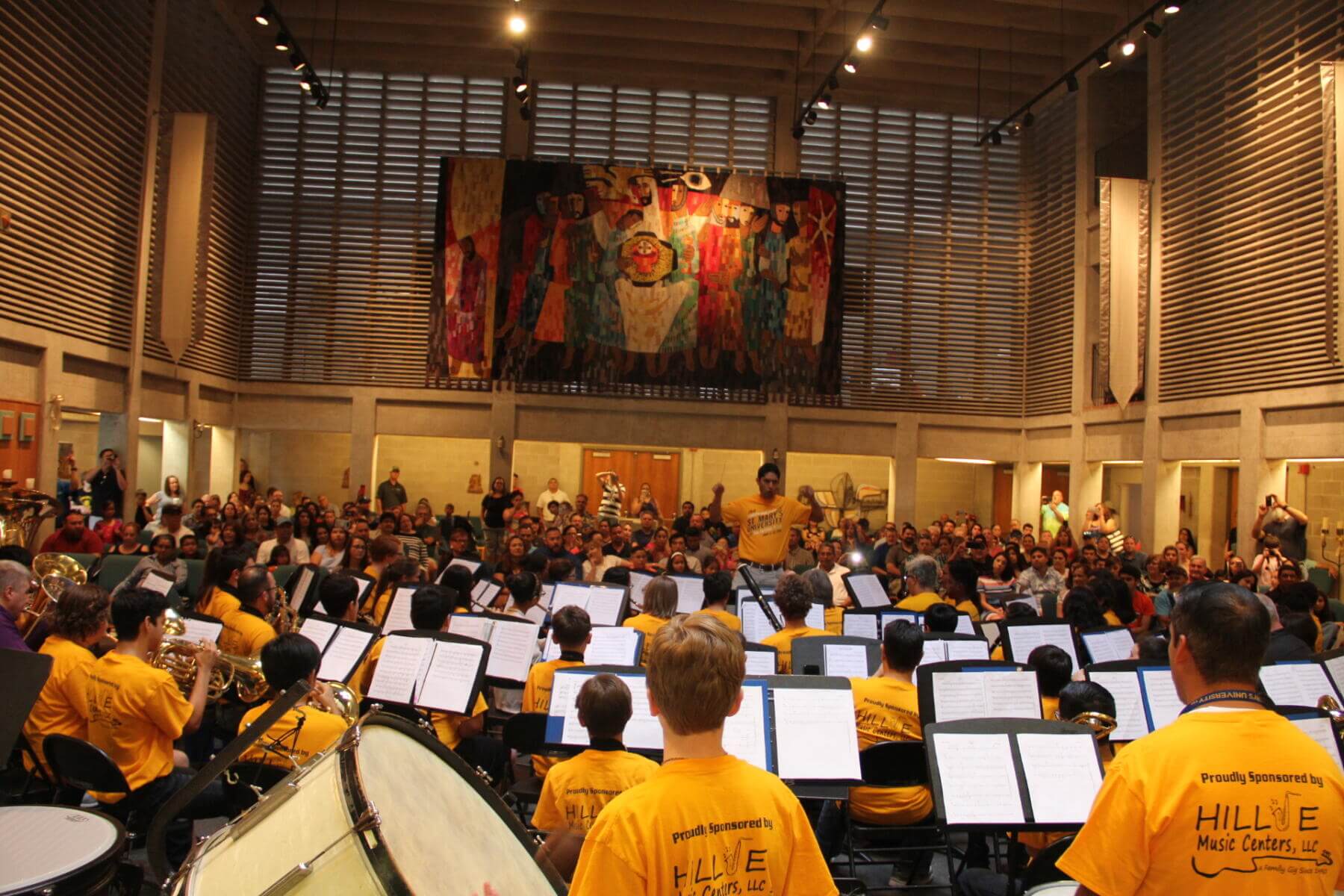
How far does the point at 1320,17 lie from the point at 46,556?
1284 centimetres

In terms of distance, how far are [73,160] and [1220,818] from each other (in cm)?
1279

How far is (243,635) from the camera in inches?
219

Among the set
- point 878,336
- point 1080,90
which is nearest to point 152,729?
point 878,336

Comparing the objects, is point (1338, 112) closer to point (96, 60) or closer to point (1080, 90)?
point (1080, 90)

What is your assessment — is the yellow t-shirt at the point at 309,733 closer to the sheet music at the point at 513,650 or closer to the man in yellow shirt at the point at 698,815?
the sheet music at the point at 513,650

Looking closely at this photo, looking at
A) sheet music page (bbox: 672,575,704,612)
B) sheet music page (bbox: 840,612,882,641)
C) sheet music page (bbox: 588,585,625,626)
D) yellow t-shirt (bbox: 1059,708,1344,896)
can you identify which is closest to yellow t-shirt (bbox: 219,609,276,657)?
sheet music page (bbox: 588,585,625,626)

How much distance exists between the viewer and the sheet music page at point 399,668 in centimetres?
465

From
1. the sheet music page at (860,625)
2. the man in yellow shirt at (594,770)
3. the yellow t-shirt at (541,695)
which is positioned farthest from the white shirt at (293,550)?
the man in yellow shirt at (594,770)

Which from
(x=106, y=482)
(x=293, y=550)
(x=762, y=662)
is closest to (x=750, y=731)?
(x=762, y=662)

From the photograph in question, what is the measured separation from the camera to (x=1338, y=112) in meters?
9.11

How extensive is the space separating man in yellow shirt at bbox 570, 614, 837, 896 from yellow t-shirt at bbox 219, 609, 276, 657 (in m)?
4.25

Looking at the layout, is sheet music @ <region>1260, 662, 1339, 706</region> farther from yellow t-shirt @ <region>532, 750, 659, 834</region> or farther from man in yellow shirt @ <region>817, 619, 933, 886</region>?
yellow t-shirt @ <region>532, 750, 659, 834</region>

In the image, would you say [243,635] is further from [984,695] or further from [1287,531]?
[1287,531]

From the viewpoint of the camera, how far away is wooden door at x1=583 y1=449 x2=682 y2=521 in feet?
61.4
